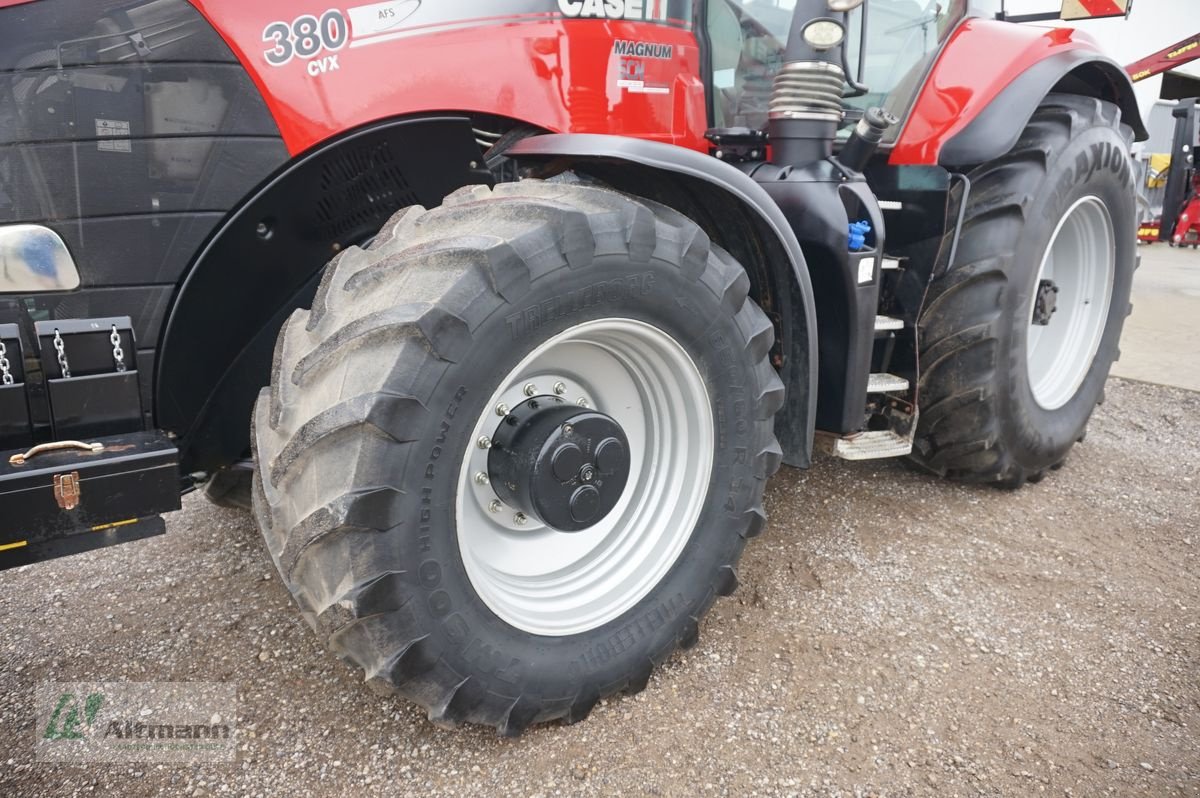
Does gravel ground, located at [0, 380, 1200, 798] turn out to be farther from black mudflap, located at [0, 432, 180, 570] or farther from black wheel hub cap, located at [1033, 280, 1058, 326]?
black wheel hub cap, located at [1033, 280, 1058, 326]

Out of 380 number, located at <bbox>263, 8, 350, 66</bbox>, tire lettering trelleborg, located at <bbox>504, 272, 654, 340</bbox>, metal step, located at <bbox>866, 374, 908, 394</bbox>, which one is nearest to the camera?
tire lettering trelleborg, located at <bbox>504, 272, 654, 340</bbox>

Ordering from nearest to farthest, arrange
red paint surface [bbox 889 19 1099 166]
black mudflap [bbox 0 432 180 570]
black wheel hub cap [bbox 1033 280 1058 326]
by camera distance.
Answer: black mudflap [bbox 0 432 180 570] < red paint surface [bbox 889 19 1099 166] < black wheel hub cap [bbox 1033 280 1058 326]

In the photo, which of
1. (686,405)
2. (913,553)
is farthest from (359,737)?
(913,553)

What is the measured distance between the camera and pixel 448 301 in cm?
163

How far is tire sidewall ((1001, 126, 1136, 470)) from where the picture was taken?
2998mm

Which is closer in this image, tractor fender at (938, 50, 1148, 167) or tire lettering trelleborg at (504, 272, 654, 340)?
tire lettering trelleborg at (504, 272, 654, 340)

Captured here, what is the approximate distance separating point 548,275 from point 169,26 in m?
0.94

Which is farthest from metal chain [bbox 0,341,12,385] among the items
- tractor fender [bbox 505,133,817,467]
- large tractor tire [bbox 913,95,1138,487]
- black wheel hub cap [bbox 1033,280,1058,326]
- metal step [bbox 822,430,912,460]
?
black wheel hub cap [bbox 1033,280,1058,326]

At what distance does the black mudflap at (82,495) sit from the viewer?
151 centimetres

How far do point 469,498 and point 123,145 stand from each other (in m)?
1.07

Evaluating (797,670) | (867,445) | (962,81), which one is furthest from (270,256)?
(962,81)

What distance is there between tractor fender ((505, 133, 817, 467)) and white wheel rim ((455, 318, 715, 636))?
0.39 meters

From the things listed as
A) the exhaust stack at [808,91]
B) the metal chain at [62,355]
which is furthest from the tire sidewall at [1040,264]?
the metal chain at [62,355]

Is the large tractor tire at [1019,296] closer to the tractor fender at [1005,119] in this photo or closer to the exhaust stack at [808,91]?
the tractor fender at [1005,119]
